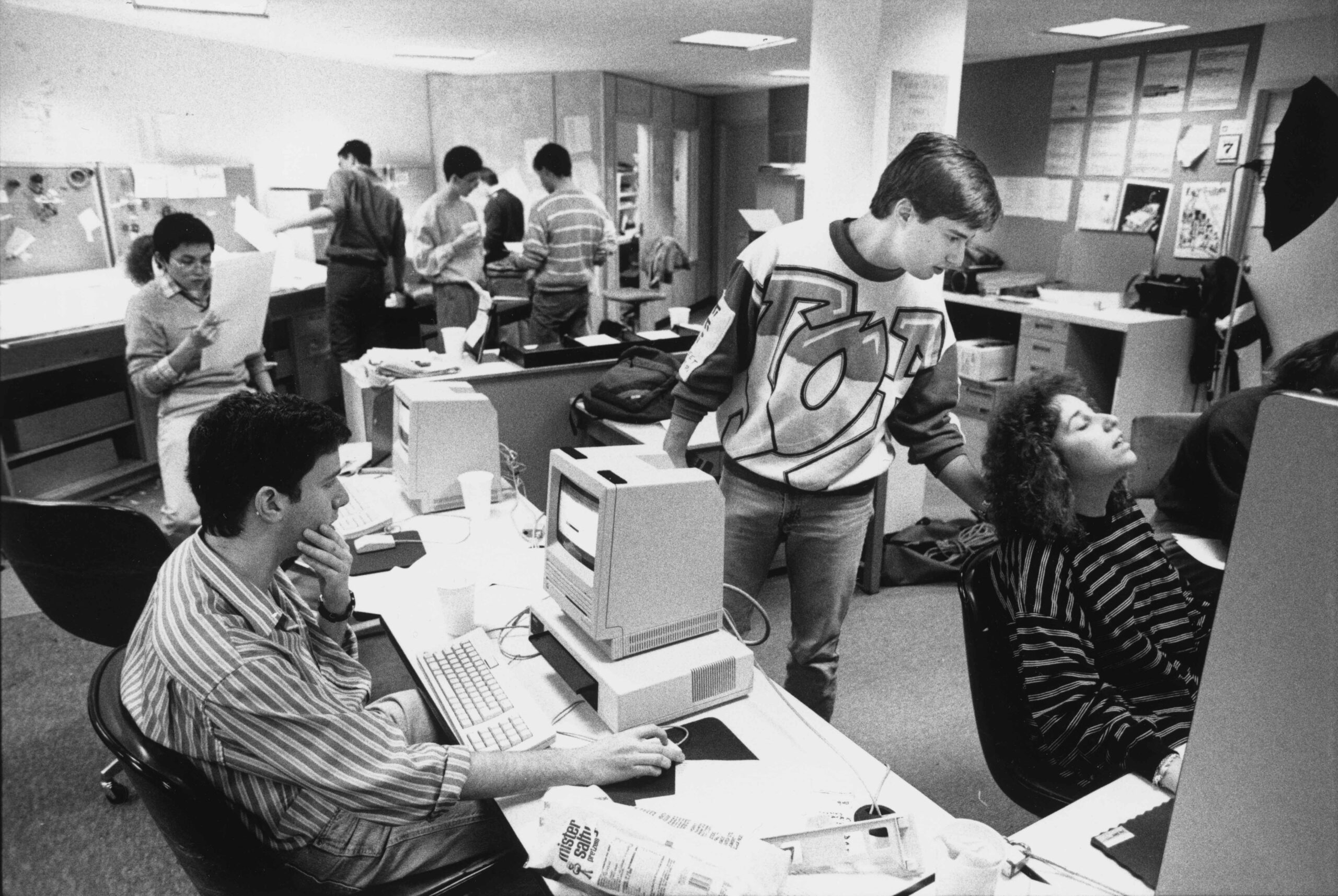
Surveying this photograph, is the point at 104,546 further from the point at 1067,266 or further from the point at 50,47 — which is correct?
the point at 1067,266

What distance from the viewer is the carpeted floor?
1897 millimetres

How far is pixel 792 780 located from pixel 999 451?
74 centimetres

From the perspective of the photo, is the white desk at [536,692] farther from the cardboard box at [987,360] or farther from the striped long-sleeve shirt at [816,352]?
the cardboard box at [987,360]

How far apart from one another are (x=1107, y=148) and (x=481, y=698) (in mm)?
5575

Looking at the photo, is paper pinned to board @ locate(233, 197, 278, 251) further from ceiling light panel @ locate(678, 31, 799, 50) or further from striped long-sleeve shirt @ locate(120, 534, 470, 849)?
striped long-sleeve shirt @ locate(120, 534, 470, 849)

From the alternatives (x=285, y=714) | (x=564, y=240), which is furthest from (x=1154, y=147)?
(x=285, y=714)

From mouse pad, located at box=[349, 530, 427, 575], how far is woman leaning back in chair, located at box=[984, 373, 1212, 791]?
51.6 inches

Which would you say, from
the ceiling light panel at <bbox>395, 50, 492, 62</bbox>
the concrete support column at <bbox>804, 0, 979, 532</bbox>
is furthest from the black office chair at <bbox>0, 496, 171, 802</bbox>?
the ceiling light panel at <bbox>395, 50, 492, 62</bbox>

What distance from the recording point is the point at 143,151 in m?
4.89

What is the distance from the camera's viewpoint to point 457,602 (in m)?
1.69

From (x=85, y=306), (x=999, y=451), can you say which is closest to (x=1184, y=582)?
(x=999, y=451)

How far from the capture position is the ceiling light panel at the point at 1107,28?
4.59 m

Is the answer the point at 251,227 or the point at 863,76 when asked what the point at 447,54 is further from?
the point at 863,76

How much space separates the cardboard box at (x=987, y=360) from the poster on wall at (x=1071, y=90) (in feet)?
5.36
